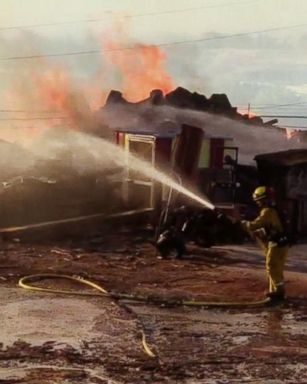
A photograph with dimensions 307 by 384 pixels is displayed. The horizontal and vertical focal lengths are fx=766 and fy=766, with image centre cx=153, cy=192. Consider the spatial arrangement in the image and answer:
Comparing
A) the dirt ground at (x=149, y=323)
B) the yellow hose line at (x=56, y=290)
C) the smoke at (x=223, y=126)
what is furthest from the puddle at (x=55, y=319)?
the smoke at (x=223, y=126)

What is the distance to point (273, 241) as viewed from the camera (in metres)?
11.1

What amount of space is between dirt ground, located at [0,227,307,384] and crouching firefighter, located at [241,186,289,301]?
0.28m

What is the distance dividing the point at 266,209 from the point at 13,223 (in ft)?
27.9

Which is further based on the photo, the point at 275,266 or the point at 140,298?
the point at 275,266

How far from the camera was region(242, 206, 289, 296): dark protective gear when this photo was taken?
11.0m

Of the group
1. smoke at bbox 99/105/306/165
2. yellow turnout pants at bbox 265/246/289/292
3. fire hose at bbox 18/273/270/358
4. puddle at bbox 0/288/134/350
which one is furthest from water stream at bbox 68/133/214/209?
puddle at bbox 0/288/134/350

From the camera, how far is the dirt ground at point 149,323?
7.52m

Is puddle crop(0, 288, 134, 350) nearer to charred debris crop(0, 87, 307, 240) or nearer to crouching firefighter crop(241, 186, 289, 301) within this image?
crouching firefighter crop(241, 186, 289, 301)

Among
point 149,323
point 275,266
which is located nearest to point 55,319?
point 149,323

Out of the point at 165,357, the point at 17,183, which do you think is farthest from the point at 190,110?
the point at 165,357

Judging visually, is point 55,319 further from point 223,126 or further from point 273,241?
point 223,126

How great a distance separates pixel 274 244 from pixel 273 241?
0.15ft

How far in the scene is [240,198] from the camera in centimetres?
1917

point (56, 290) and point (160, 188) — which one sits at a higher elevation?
point (160, 188)
